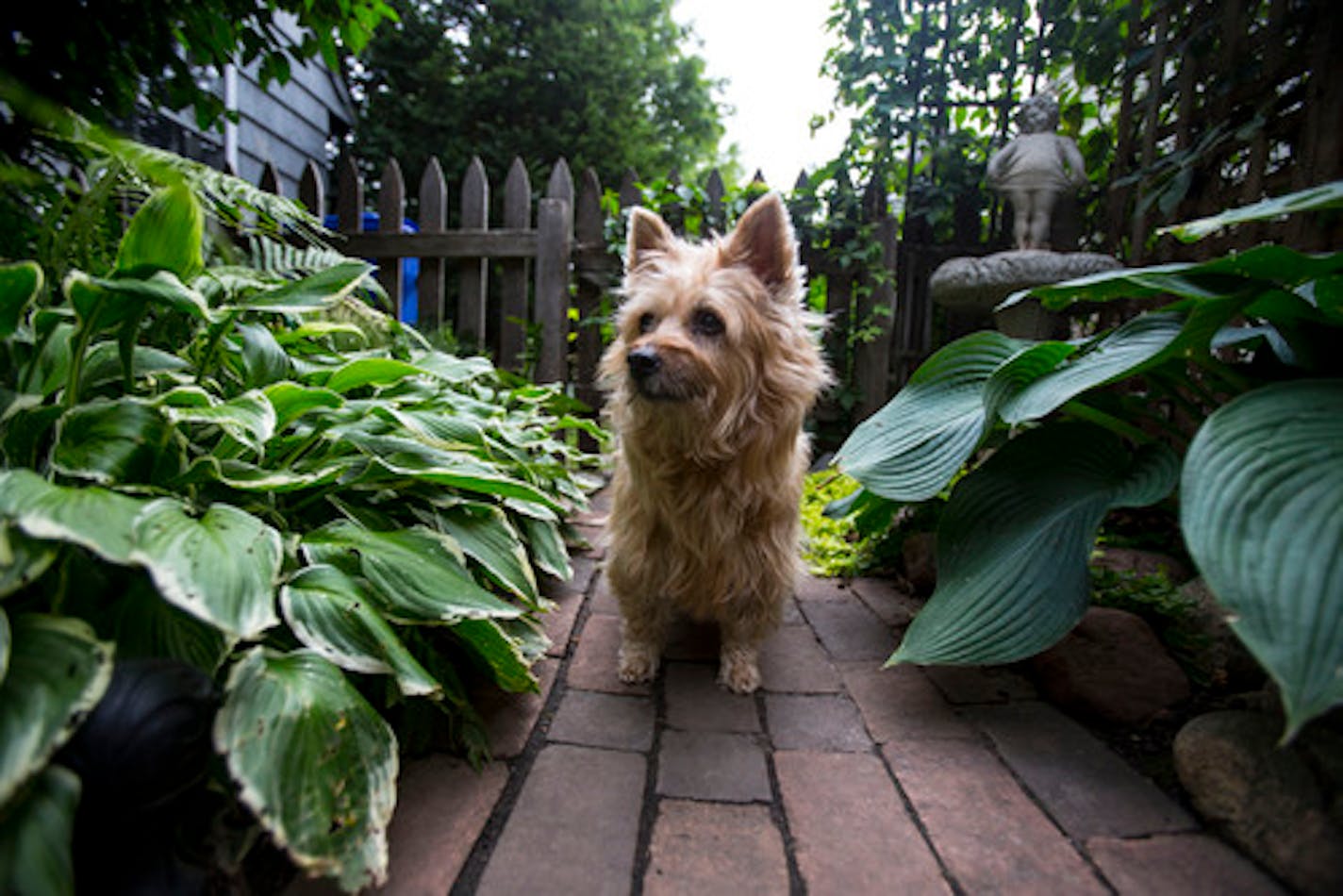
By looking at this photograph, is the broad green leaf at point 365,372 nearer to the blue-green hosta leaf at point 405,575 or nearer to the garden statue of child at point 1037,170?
the blue-green hosta leaf at point 405,575

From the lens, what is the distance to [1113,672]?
171cm

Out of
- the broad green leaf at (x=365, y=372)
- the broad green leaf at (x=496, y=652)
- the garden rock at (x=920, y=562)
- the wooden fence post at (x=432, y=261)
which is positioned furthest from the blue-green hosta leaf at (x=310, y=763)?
the wooden fence post at (x=432, y=261)

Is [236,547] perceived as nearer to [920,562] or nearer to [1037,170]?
[920,562]

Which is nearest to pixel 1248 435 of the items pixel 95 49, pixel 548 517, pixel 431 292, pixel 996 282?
pixel 548 517

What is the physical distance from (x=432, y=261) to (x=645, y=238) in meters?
3.14

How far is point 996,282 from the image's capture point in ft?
13.1

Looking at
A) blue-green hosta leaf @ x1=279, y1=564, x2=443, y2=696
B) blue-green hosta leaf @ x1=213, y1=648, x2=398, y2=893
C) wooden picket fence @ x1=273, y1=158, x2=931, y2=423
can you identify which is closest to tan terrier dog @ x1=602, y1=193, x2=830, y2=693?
blue-green hosta leaf @ x1=279, y1=564, x2=443, y2=696

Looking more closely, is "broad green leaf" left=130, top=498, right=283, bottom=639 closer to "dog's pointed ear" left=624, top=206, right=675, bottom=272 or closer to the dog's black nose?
the dog's black nose

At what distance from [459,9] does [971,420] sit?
1134cm

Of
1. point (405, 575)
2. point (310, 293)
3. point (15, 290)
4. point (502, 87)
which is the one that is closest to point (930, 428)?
point (405, 575)

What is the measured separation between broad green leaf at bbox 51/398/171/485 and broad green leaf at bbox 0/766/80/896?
537mm

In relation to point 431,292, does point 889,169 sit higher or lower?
higher

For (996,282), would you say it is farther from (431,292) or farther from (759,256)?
(431,292)

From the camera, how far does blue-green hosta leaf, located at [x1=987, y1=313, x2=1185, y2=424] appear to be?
1.46 meters
